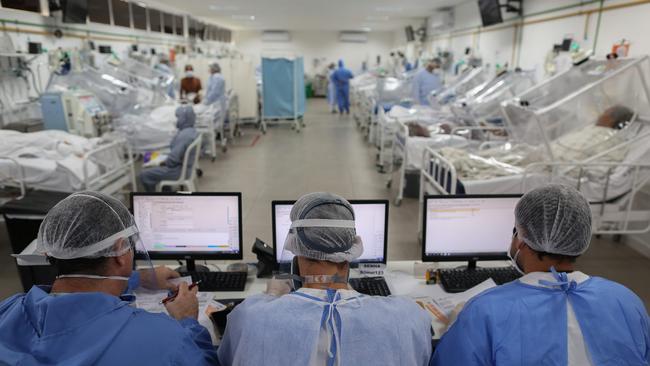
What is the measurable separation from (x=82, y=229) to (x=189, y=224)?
2.65ft

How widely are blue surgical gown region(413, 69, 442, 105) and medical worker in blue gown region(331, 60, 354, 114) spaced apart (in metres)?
4.01

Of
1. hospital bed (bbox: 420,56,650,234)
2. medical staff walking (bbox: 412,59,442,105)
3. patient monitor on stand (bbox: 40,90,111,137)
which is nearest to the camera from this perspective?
hospital bed (bbox: 420,56,650,234)

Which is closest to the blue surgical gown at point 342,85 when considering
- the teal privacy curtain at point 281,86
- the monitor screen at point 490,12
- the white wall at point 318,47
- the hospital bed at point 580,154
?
the teal privacy curtain at point 281,86

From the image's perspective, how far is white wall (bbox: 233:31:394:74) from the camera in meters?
19.1

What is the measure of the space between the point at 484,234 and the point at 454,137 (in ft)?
10.2

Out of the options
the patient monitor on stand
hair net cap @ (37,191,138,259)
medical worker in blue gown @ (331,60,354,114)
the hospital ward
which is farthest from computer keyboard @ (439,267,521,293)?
medical worker in blue gown @ (331,60,354,114)

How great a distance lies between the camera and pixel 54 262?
1.20m

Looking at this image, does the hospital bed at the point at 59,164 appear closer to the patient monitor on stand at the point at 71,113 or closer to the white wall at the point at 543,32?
A: the patient monitor on stand at the point at 71,113

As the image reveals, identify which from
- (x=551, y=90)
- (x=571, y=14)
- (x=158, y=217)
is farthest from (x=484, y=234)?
(x=571, y=14)

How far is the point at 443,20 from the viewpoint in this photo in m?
11.6

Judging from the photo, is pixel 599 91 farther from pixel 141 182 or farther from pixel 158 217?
pixel 141 182

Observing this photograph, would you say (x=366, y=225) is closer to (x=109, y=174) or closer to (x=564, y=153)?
(x=564, y=153)

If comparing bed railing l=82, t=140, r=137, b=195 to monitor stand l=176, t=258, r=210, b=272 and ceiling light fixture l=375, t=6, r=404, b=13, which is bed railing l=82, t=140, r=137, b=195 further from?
ceiling light fixture l=375, t=6, r=404, b=13

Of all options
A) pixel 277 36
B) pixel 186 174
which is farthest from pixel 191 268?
pixel 277 36
